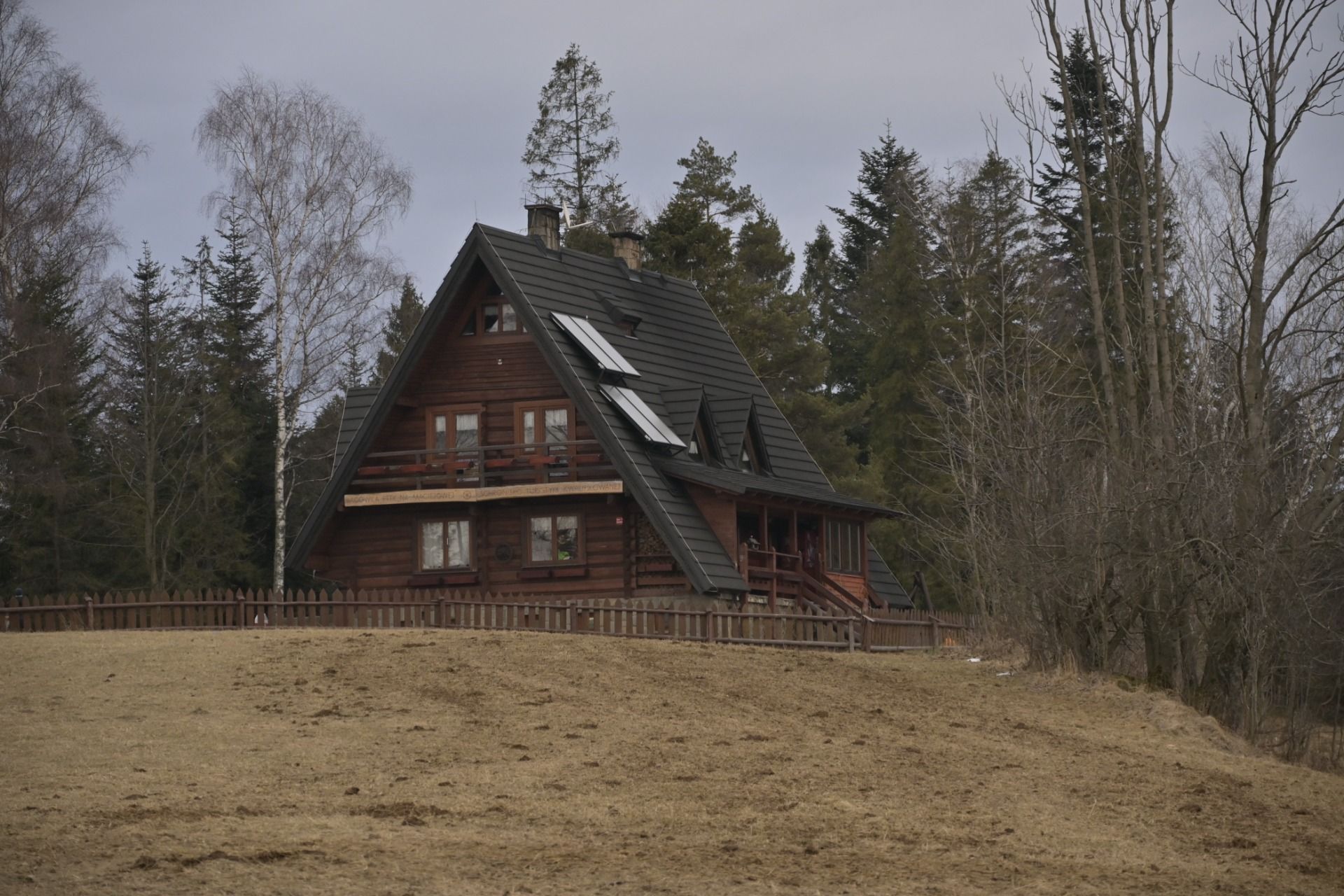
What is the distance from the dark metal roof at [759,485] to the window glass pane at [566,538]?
2.53 metres

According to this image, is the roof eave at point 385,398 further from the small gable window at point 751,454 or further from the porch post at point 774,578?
the porch post at point 774,578

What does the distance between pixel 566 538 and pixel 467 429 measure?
10.7ft

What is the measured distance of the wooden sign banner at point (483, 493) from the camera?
1267 inches

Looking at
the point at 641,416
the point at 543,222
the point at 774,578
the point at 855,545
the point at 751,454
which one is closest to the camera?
the point at 641,416

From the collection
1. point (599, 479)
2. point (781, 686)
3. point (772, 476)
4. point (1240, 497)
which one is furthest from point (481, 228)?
point (1240, 497)

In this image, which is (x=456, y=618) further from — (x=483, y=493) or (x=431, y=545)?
(x=431, y=545)

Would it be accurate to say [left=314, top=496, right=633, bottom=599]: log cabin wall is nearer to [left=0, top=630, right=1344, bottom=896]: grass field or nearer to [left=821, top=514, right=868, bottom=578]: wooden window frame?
[left=821, top=514, right=868, bottom=578]: wooden window frame

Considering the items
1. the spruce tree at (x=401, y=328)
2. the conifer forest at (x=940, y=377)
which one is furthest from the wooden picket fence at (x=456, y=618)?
the spruce tree at (x=401, y=328)

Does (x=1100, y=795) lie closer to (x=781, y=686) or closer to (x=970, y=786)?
(x=970, y=786)

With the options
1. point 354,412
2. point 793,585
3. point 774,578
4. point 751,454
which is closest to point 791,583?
point 793,585

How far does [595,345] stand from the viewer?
111 ft

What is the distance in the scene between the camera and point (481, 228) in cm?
3394

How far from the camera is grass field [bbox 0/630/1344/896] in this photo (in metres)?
12.3

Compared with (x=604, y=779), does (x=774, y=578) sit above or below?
above
